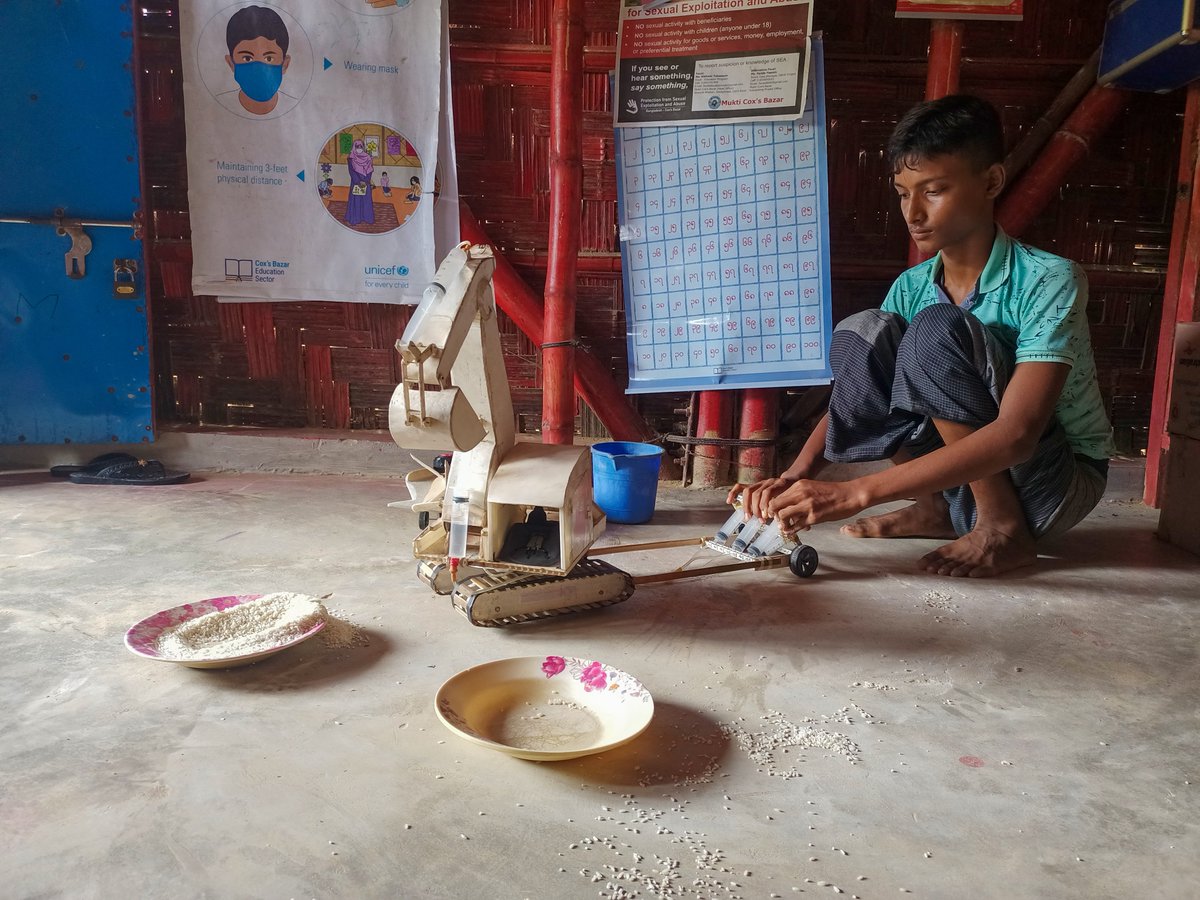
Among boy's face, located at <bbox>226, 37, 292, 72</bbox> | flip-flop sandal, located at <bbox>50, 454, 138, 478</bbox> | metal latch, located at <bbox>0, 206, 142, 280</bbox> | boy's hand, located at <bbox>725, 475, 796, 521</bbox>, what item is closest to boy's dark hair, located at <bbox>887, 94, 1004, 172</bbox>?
boy's hand, located at <bbox>725, 475, 796, 521</bbox>

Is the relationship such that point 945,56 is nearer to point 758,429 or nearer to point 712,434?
point 758,429

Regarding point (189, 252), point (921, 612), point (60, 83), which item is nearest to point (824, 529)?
point (921, 612)

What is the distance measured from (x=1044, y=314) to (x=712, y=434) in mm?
1468

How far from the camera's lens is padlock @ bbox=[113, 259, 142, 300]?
3.52 meters

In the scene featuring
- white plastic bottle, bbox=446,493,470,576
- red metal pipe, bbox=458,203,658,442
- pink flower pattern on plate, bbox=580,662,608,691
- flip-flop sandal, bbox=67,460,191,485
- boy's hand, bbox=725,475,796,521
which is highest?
red metal pipe, bbox=458,203,658,442

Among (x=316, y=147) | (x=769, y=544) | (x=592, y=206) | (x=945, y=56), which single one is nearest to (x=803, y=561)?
Answer: (x=769, y=544)

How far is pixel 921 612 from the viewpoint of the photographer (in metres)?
2.12

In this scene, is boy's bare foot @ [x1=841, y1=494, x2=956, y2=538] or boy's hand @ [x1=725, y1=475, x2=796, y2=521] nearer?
boy's hand @ [x1=725, y1=475, x2=796, y2=521]

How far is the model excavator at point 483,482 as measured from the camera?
66.5 inches

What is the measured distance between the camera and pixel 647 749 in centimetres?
143

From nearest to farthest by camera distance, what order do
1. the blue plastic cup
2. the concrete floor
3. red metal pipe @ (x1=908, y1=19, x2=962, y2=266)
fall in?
the concrete floor, the blue plastic cup, red metal pipe @ (x1=908, y1=19, x2=962, y2=266)

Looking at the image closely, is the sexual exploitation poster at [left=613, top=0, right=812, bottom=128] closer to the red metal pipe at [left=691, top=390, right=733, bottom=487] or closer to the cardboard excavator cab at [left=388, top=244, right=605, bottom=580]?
the red metal pipe at [left=691, top=390, right=733, bottom=487]

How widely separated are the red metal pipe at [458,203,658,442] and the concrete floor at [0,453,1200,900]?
50.4 inches

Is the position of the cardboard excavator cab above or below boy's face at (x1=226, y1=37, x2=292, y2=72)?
below
